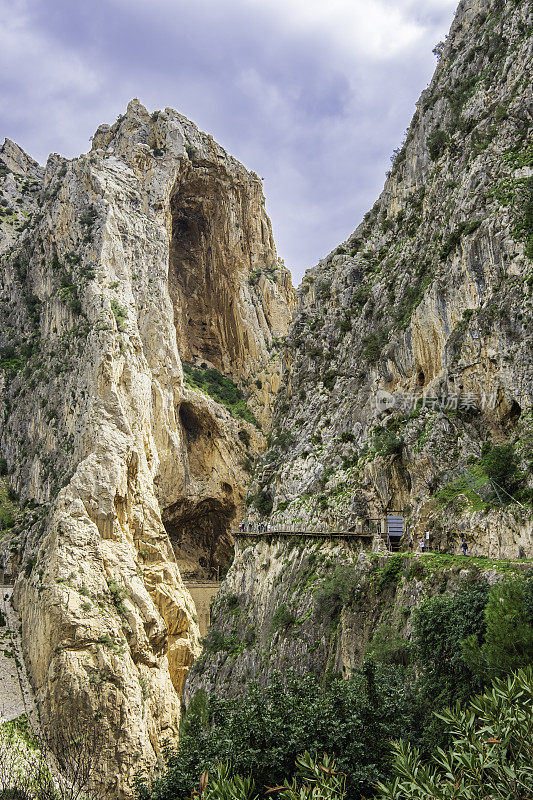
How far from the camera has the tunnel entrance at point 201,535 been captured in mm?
66875

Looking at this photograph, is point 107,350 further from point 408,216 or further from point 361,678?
point 361,678

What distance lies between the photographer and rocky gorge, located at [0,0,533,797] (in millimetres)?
28375

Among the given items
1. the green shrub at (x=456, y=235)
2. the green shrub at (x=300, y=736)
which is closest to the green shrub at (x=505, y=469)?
the green shrub at (x=300, y=736)

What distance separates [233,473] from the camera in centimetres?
6881

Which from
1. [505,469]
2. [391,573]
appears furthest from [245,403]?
[505,469]

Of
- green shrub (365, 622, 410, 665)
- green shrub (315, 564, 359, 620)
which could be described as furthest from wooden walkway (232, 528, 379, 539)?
green shrub (365, 622, 410, 665)

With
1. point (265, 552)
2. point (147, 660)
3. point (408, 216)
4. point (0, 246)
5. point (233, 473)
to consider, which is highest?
point (0, 246)

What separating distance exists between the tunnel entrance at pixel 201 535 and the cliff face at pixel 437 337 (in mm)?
20310

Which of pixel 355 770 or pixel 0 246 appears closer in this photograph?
pixel 355 770

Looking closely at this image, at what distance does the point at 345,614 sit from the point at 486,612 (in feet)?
37.1

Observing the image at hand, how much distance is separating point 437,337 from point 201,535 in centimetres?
4380

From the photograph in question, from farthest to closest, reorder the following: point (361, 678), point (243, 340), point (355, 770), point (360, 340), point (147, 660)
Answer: point (243, 340) → point (147, 660) → point (360, 340) → point (361, 678) → point (355, 770)

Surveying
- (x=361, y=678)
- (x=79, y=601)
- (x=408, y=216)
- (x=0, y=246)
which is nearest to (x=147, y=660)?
(x=79, y=601)

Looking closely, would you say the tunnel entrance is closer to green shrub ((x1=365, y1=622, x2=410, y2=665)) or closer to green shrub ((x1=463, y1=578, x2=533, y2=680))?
green shrub ((x1=365, y1=622, x2=410, y2=665))
